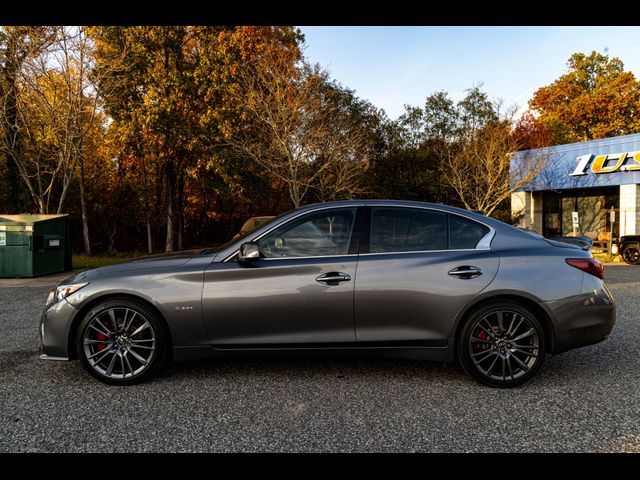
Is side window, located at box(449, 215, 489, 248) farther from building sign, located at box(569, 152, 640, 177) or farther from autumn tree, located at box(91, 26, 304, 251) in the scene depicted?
building sign, located at box(569, 152, 640, 177)

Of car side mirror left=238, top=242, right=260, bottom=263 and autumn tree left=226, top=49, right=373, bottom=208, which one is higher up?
autumn tree left=226, top=49, right=373, bottom=208

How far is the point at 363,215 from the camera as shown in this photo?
13.3ft

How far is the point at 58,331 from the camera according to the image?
3873 millimetres

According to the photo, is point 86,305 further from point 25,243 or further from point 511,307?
point 25,243

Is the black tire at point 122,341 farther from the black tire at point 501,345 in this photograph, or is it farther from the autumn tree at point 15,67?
the autumn tree at point 15,67

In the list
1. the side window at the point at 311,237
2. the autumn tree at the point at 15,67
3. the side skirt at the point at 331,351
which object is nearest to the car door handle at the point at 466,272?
the side skirt at the point at 331,351

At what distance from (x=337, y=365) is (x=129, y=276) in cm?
212

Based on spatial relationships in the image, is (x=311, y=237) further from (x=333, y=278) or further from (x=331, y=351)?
(x=331, y=351)

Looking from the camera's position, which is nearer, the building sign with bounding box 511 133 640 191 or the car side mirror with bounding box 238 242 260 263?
the car side mirror with bounding box 238 242 260 263

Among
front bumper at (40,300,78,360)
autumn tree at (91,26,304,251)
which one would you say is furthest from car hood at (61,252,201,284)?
autumn tree at (91,26,304,251)

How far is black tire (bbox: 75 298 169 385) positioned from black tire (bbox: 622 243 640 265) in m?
16.9

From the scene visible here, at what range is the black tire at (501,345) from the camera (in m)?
3.79

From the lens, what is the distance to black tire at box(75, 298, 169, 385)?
12.6 feet

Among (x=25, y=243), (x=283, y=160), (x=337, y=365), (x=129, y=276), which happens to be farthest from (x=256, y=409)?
(x=283, y=160)
